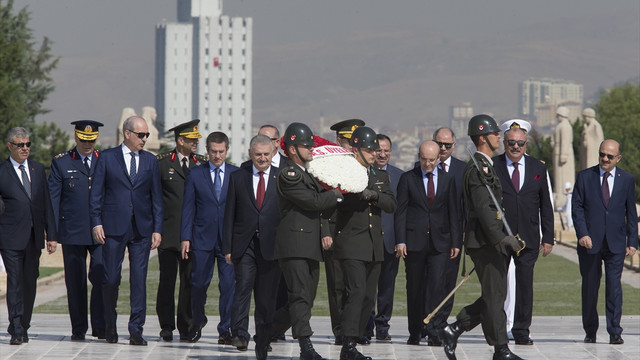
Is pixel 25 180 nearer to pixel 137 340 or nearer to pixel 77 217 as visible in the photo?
pixel 77 217

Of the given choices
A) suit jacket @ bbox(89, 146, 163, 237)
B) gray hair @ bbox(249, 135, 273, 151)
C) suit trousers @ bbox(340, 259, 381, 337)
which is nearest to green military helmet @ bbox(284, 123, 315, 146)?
gray hair @ bbox(249, 135, 273, 151)

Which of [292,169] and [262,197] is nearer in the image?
[292,169]

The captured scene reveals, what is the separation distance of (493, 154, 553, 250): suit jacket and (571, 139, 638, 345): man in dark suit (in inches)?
17.5

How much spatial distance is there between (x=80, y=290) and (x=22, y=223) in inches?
35.1

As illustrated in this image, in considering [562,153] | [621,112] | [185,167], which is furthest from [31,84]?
[185,167]

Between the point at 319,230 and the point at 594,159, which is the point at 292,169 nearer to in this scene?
the point at 319,230

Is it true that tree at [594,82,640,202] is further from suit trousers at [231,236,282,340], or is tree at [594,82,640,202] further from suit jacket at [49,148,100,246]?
suit trousers at [231,236,282,340]

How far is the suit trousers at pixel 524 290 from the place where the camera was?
1307cm

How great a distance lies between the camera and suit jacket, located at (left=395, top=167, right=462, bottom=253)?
13180 millimetres

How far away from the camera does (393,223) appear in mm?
13711

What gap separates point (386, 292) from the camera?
14.0m

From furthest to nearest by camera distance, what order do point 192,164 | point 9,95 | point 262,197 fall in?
point 9,95
point 192,164
point 262,197

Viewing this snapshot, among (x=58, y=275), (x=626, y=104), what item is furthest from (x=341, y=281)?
(x=626, y=104)

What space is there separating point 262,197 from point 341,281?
1.27 m
